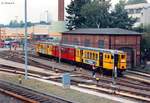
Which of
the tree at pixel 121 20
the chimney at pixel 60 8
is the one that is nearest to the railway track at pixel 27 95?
the tree at pixel 121 20

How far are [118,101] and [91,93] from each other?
4.40 m

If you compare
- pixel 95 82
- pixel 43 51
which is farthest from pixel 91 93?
pixel 43 51

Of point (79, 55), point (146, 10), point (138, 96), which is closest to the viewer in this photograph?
point (138, 96)

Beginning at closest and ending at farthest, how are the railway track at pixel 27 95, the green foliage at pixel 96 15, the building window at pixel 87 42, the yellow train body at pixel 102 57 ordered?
the railway track at pixel 27 95, the yellow train body at pixel 102 57, the building window at pixel 87 42, the green foliage at pixel 96 15

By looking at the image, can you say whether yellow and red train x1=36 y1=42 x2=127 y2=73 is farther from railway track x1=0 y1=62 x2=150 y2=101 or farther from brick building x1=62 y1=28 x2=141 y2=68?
railway track x1=0 y1=62 x2=150 y2=101

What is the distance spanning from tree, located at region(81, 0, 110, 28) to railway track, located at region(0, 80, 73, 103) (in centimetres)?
4700

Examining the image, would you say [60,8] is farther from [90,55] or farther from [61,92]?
[61,92]

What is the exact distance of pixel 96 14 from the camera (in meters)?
84.5

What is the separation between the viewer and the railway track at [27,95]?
28516mm

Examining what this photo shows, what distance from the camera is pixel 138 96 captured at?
1228 inches

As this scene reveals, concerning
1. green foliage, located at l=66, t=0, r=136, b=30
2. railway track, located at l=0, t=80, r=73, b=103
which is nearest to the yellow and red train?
railway track, located at l=0, t=80, r=73, b=103

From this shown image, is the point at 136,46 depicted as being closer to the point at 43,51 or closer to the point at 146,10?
the point at 43,51

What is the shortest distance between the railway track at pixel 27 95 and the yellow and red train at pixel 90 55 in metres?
12.3

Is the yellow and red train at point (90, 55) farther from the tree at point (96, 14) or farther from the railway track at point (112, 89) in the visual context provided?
the tree at point (96, 14)
